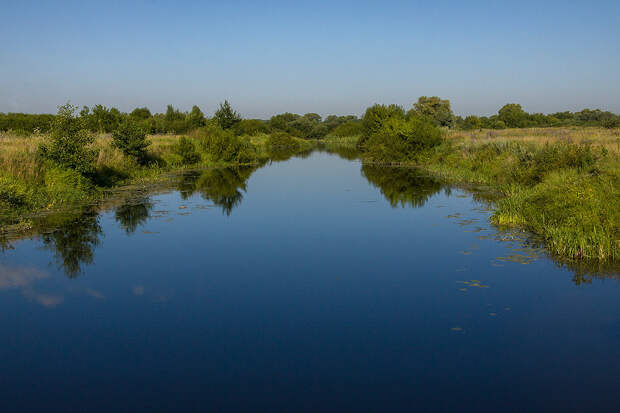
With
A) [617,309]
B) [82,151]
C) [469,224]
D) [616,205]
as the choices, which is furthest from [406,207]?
[82,151]

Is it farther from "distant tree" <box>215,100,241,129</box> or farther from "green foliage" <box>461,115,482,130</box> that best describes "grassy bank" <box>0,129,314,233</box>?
"green foliage" <box>461,115,482,130</box>

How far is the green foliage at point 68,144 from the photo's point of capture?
16844 mm

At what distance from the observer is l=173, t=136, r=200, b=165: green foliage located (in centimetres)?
3131

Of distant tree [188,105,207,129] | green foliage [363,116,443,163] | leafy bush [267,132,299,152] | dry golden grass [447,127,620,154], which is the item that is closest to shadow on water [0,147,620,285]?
dry golden grass [447,127,620,154]

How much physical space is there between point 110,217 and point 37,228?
2.16 metres

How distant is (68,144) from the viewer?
55.7ft

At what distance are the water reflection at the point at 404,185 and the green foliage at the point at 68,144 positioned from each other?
1152 cm

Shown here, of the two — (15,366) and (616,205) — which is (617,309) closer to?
(616,205)

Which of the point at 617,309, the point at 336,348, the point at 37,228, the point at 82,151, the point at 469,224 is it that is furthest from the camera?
the point at 82,151

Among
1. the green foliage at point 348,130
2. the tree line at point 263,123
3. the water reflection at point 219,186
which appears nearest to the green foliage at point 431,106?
the tree line at point 263,123

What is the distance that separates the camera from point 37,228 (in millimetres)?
12086

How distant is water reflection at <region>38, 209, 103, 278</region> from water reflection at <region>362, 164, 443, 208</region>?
32.2 ft

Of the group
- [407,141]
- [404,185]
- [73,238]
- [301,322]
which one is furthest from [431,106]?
[301,322]

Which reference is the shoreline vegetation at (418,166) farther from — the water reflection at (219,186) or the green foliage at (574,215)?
the water reflection at (219,186)
